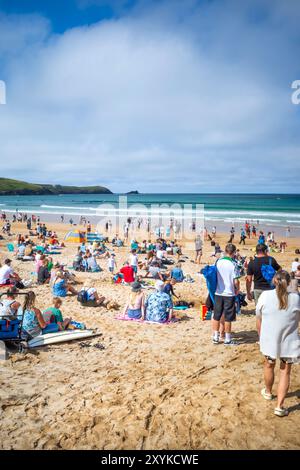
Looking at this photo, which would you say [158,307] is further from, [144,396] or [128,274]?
[128,274]

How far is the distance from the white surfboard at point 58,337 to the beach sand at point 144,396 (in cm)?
16

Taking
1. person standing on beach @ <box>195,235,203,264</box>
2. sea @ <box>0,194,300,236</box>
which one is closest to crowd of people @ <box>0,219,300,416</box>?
person standing on beach @ <box>195,235,203,264</box>

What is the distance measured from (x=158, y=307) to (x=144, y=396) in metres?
3.69

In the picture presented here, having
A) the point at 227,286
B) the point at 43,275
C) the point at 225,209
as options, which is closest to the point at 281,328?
the point at 227,286

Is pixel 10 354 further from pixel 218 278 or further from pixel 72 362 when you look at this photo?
pixel 218 278

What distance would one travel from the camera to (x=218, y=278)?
568cm

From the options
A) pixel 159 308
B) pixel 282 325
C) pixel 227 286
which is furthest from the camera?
pixel 159 308

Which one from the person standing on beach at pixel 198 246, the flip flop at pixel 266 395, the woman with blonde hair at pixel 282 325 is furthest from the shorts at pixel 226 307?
the person standing on beach at pixel 198 246

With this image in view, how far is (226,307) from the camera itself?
5703 mm

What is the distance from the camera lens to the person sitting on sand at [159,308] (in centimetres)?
802

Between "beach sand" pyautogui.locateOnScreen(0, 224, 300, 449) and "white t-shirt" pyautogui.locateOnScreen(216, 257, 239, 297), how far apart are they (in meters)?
1.07

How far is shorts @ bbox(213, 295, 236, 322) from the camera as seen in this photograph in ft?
18.6

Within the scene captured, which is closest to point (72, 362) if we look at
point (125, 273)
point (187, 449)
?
point (187, 449)

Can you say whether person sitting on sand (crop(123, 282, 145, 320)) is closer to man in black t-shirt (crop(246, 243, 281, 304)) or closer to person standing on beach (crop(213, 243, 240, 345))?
person standing on beach (crop(213, 243, 240, 345))
